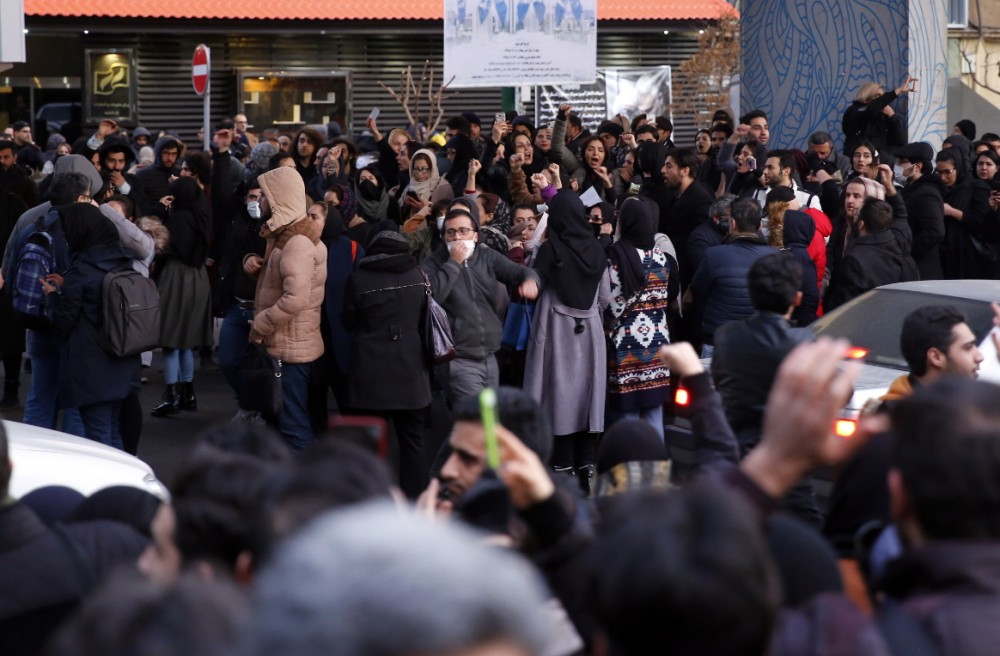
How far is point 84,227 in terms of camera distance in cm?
A: 812

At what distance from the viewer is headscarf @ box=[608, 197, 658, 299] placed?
8.70 m

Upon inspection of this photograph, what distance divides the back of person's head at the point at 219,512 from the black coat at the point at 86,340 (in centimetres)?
559

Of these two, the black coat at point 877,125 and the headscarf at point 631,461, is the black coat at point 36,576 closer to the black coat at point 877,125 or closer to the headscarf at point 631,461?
the headscarf at point 631,461

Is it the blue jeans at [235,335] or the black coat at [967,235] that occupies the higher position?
the black coat at [967,235]

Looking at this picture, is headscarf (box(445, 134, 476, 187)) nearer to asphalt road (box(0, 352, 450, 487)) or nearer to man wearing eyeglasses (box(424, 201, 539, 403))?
asphalt road (box(0, 352, 450, 487))

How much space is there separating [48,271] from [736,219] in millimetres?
4219

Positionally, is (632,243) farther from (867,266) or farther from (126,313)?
(126,313)

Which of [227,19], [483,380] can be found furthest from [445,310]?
[227,19]

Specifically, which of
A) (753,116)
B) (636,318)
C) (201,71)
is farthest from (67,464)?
(201,71)

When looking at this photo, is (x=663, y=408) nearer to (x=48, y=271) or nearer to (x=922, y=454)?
(x=48, y=271)

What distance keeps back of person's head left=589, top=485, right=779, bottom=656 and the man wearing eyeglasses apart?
246 inches

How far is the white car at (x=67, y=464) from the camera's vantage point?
568 cm

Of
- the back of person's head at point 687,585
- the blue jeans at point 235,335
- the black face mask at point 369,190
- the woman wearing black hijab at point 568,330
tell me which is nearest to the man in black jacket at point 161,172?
the black face mask at point 369,190

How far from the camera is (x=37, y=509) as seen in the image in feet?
11.9
